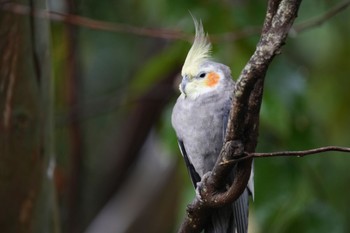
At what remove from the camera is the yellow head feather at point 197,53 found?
3143mm

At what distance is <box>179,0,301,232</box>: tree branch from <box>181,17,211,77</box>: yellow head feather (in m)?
0.82

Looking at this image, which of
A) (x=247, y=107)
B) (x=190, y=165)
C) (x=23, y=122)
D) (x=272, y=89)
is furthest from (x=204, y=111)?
(x=247, y=107)

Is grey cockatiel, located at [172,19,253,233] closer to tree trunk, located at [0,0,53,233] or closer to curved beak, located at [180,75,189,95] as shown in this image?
curved beak, located at [180,75,189,95]

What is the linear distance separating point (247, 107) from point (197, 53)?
1031 mm

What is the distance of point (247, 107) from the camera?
Answer: 7.18 ft

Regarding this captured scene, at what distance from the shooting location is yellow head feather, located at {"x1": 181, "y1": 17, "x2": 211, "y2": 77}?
124 inches

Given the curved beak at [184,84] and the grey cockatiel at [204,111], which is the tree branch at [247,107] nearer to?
the grey cockatiel at [204,111]

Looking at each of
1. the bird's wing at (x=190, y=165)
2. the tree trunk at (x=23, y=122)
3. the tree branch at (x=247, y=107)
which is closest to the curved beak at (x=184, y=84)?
the bird's wing at (x=190, y=165)

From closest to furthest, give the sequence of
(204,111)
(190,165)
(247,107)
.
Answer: (247,107) → (204,111) → (190,165)

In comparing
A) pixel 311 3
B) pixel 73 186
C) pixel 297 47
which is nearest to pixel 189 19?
pixel 311 3

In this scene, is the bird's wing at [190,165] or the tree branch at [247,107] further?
the bird's wing at [190,165]

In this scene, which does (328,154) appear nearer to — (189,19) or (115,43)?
(189,19)

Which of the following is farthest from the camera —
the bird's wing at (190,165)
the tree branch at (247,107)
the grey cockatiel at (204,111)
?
the bird's wing at (190,165)

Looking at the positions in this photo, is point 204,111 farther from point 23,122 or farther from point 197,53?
point 23,122
